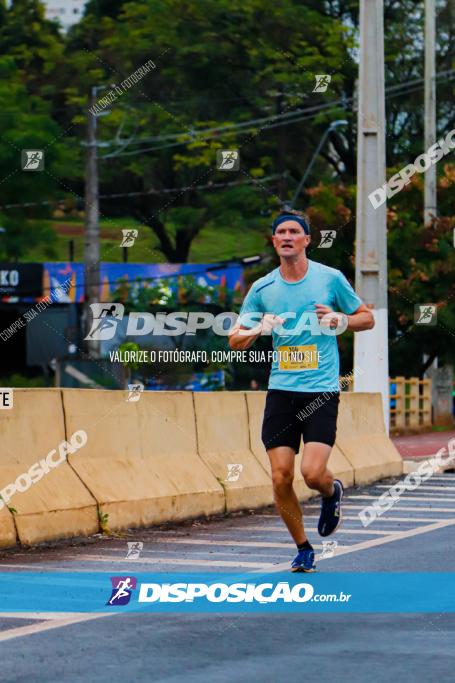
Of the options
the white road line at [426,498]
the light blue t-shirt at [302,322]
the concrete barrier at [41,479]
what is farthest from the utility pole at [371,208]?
the light blue t-shirt at [302,322]

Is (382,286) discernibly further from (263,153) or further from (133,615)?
(263,153)

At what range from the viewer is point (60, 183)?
5291 centimetres

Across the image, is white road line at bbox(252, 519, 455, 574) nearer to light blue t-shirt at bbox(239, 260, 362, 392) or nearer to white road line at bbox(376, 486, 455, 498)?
light blue t-shirt at bbox(239, 260, 362, 392)

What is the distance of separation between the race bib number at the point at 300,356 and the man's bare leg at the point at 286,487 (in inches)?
19.4

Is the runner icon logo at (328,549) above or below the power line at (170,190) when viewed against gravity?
below

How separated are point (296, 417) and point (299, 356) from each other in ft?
1.19

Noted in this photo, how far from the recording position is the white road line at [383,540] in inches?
417

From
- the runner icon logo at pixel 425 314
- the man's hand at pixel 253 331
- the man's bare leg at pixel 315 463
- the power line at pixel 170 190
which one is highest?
the power line at pixel 170 190

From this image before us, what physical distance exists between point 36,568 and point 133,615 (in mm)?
2273

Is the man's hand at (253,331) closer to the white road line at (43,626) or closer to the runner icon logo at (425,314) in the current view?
the white road line at (43,626)

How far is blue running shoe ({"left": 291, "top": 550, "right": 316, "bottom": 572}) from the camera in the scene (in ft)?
32.9

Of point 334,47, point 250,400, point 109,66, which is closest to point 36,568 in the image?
point 250,400

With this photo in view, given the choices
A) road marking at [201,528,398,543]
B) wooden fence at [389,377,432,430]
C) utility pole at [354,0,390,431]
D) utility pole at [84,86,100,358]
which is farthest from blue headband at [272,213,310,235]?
utility pole at [84,86,100,358]

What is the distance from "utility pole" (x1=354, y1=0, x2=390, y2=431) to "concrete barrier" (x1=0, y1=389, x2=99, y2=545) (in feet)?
35.8
